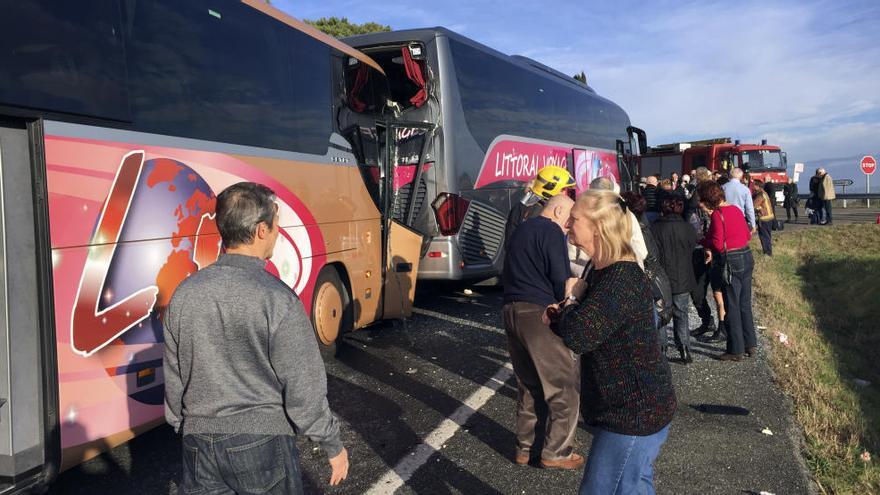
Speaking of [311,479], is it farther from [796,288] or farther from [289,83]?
[796,288]

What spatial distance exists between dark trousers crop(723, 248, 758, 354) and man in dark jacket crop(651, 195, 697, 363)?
0.45 metres

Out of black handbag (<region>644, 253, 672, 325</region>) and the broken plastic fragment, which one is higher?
black handbag (<region>644, 253, 672, 325</region>)

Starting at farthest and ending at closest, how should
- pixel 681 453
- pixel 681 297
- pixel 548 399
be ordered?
pixel 681 297 < pixel 681 453 < pixel 548 399

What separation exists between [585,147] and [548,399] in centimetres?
1058

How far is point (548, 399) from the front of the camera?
4246 millimetres

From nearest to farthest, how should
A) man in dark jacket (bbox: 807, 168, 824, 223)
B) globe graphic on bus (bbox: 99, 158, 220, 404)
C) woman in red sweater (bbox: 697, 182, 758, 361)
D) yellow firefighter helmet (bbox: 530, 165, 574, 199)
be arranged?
1. globe graphic on bus (bbox: 99, 158, 220, 404)
2. yellow firefighter helmet (bbox: 530, 165, 574, 199)
3. woman in red sweater (bbox: 697, 182, 758, 361)
4. man in dark jacket (bbox: 807, 168, 824, 223)

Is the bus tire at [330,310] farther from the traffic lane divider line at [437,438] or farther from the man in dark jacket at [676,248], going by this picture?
the man in dark jacket at [676,248]

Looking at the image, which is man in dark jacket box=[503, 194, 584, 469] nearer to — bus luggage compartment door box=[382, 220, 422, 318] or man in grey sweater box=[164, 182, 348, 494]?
man in grey sweater box=[164, 182, 348, 494]

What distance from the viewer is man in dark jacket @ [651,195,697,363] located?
Answer: 6.37m

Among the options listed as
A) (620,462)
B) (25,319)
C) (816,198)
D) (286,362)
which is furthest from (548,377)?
(816,198)

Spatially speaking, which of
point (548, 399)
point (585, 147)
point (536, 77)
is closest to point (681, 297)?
point (548, 399)

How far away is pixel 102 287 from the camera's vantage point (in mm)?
3910

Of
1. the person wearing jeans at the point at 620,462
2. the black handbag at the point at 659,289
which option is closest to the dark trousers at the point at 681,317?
the black handbag at the point at 659,289

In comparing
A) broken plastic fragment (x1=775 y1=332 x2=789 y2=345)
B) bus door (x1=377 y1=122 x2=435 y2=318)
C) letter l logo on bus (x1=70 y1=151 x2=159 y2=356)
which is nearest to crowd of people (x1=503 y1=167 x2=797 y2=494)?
broken plastic fragment (x1=775 y1=332 x2=789 y2=345)
